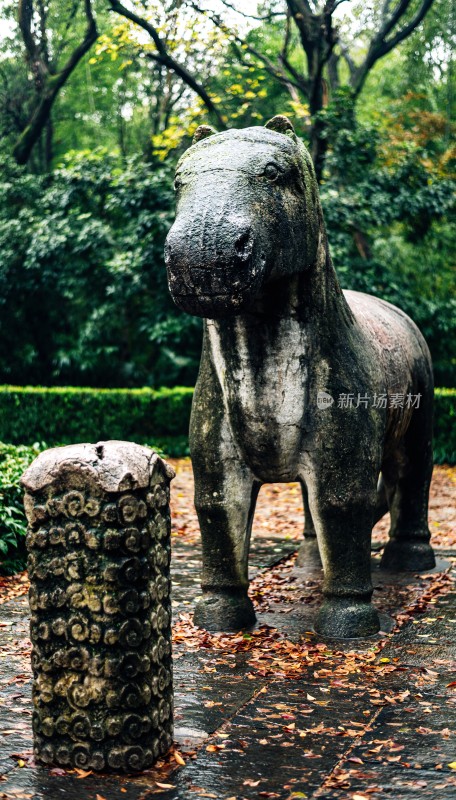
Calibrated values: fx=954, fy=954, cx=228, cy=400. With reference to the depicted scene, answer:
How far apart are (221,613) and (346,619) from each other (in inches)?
28.2

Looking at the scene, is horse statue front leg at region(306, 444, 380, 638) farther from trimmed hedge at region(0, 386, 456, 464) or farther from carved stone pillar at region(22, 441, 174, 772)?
trimmed hedge at region(0, 386, 456, 464)

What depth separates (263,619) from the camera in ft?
19.0

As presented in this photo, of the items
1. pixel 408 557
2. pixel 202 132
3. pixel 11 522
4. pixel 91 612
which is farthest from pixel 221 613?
pixel 202 132

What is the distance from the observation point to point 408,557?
7082mm

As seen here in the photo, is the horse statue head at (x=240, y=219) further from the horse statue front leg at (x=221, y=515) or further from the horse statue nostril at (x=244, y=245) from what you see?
the horse statue front leg at (x=221, y=515)

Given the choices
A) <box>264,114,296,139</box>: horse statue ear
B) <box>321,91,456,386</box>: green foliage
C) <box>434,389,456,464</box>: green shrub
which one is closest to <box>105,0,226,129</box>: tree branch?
<box>321,91,456,386</box>: green foliage

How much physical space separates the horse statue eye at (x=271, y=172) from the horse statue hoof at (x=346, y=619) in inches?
92.3

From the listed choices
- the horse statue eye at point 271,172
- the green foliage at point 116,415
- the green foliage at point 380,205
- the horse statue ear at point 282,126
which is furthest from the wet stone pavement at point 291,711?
the green foliage at point 380,205

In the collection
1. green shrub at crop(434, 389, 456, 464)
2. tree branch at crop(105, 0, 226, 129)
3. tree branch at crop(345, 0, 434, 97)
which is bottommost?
green shrub at crop(434, 389, 456, 464)

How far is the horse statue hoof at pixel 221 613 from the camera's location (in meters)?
5.47

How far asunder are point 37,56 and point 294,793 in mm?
19141

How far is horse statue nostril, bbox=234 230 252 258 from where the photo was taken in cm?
416

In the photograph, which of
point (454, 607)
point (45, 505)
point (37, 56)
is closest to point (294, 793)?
point (45, 505)

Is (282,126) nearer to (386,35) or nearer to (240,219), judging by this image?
(240,219)
